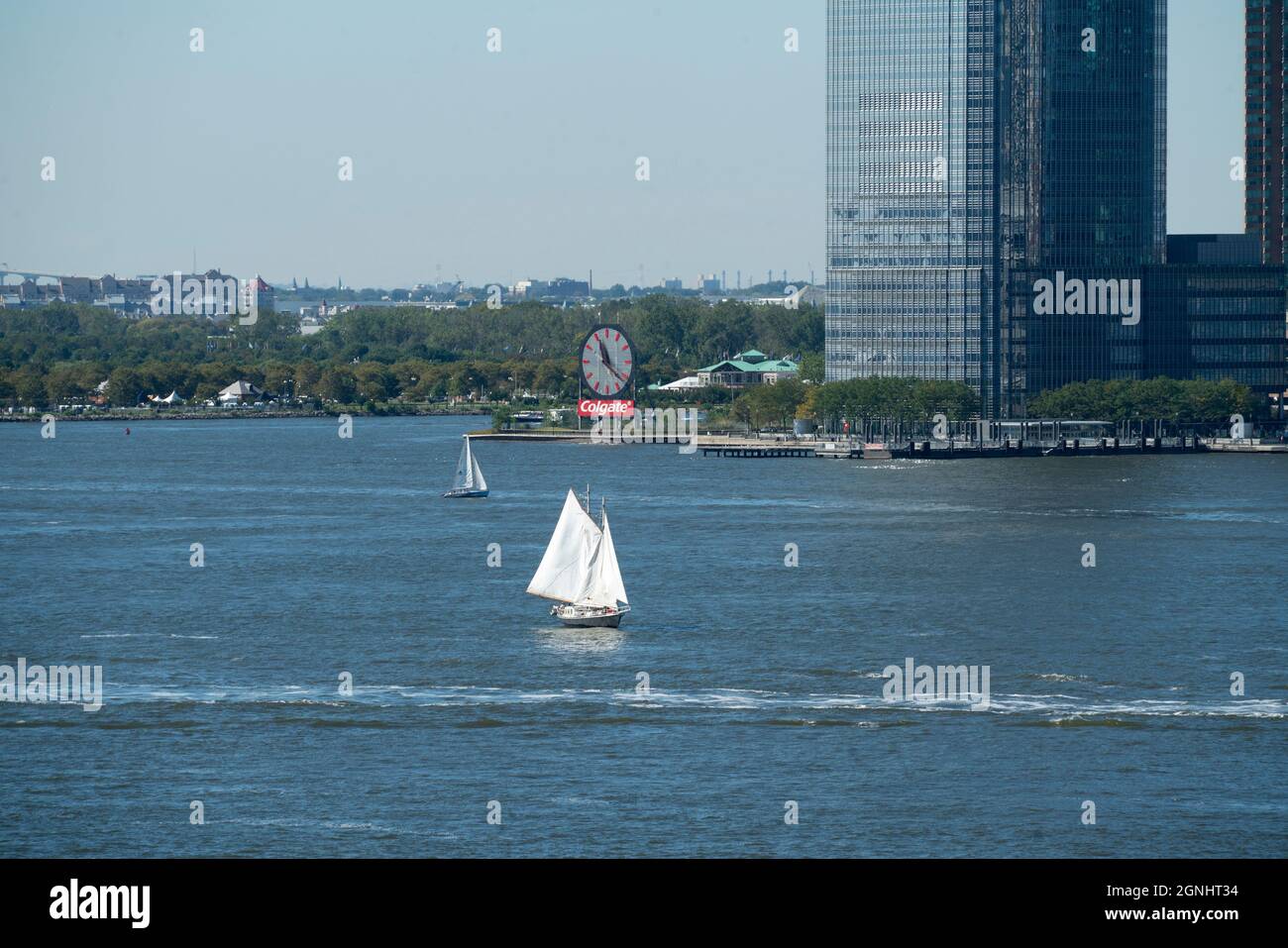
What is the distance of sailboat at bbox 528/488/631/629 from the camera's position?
256 ft

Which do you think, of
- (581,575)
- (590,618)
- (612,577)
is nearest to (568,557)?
(581,575)

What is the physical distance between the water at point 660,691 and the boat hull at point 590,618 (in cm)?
65

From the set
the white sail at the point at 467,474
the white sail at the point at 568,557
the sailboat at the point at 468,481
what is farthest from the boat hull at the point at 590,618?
the white sail at the point at 467,474

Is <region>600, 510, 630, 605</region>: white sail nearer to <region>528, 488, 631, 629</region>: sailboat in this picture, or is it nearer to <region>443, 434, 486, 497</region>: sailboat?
<region>528, 488, 631, 629</region>: sailboat

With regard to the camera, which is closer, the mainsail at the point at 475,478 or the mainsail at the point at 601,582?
the mainsail at the point at 601,582

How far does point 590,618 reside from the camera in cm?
7800

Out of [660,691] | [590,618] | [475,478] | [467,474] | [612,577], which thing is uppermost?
[467,474]

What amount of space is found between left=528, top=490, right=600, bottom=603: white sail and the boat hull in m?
1.37

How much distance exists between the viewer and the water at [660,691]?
155ft

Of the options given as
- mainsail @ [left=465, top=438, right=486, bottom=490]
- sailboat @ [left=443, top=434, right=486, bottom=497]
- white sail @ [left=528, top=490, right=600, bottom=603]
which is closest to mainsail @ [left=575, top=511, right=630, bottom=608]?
white sail @ [left=528, top=490, right=600, bottom=603]

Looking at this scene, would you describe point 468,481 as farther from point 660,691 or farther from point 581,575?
point 660,691

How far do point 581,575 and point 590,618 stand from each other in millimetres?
2524

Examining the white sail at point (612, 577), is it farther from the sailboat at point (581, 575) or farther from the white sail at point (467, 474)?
the white sail at point (467, 474)

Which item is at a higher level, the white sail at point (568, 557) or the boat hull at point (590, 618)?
the white sail at point (568, 557)
